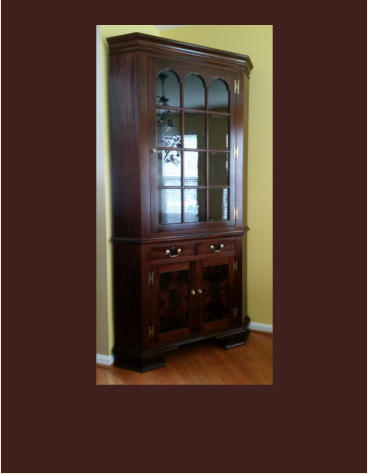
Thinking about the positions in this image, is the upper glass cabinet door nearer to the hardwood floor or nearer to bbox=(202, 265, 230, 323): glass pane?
bbox=(202, 265, 230, 323): glass pane

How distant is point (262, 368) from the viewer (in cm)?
224

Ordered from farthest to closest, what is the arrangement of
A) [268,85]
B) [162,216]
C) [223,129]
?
[268,85], [223,129], [162,216]

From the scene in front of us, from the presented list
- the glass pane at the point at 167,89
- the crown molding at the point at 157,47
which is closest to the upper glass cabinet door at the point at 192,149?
the glass pane at the point at 167,89

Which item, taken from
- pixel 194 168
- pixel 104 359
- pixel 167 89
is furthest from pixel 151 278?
pixel 167 89

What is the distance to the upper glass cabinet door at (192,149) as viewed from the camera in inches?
Answer: 85.4

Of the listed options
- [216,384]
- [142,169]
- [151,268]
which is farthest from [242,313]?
[142,169]

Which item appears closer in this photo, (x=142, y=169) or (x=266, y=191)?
(x=142, y=169)

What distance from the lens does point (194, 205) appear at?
7.56 ft

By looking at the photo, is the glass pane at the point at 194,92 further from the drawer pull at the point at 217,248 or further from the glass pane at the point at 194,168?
the drawer pull at the point at 217,248

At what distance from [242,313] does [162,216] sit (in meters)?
0.94

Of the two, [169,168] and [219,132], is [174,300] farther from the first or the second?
[219,132]

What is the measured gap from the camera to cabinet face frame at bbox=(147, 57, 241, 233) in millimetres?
2094

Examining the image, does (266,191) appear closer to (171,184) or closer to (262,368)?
(171,184)

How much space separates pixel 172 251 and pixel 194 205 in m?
0.33
